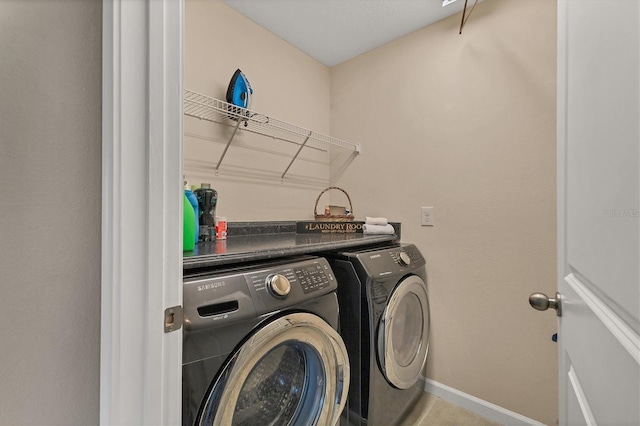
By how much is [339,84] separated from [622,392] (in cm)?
243

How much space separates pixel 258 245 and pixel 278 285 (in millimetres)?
389

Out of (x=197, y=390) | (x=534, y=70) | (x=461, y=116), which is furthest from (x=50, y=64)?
(x=534, y=70)

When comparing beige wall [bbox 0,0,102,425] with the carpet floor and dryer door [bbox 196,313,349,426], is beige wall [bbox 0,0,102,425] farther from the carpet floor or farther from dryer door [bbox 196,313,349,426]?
the carpet floor

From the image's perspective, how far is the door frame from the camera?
1.67 ft

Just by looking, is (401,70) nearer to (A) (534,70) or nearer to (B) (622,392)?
(A) (534,70)

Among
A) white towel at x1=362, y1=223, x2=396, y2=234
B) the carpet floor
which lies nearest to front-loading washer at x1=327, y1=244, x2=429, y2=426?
the carpet floor

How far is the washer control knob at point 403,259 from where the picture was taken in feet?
5.10

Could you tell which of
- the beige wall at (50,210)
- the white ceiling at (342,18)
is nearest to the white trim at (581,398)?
the beige wall at (50,210)

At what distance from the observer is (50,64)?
0.55m

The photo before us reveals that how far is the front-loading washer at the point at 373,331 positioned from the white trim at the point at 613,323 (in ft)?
2.63

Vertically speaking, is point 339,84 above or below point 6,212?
above

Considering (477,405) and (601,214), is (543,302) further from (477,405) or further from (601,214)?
(477,405)

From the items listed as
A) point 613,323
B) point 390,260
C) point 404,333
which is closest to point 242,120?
point 390,260

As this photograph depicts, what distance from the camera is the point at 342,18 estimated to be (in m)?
1.82
